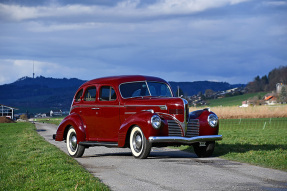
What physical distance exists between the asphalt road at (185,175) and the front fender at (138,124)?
70 centimetres

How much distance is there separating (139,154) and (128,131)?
0.77 meters

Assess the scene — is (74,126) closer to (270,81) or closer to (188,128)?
(188,128)

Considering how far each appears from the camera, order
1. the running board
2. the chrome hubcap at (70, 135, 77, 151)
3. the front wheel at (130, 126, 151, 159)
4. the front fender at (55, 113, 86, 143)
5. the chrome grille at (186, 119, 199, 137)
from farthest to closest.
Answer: the chrome hubcap at (70, 135, 77, 151) < the front fender at (55, 113, 86, 143) < the running board < the chrome grille at (186, 119, 199, 137) < the front wheel at (130, 126, 151, 159)

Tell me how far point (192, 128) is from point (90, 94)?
3.68 meters

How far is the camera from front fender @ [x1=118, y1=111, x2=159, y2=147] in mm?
12164

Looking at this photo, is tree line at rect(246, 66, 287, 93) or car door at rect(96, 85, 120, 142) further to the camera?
tree line at rect(246, 66, 287, 93)

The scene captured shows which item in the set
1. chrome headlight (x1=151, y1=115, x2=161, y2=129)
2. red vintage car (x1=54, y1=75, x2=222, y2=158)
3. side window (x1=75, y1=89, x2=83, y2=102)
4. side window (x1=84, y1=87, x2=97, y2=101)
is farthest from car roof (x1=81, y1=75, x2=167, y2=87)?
chrome headlight (x1=151, y1=115, x2=161, y2=129)

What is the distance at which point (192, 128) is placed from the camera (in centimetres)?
1304

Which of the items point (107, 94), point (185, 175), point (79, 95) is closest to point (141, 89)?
point (107, 94)

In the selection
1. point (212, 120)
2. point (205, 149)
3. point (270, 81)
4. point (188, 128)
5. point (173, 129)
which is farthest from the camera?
point (270, 81)

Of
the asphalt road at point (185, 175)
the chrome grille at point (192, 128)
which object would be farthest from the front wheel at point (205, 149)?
the asphalt road at point (185, 175)

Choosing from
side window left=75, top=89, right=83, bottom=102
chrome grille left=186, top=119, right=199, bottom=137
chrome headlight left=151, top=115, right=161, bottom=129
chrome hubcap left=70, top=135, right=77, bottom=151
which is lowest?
chrome hubcap left=70, top=135, right=77, bottom=151

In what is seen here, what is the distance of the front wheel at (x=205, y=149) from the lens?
13.6 metres

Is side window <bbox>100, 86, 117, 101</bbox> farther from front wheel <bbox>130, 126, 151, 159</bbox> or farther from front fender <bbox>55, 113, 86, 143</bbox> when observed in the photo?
front wheel <bbox>130, 126, 151, 159</bbox>
